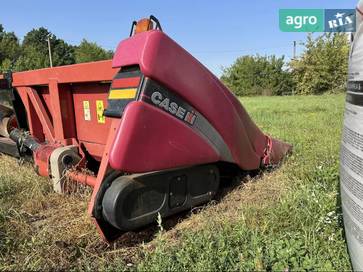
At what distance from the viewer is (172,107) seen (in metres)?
2.68

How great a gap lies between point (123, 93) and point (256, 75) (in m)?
49.6

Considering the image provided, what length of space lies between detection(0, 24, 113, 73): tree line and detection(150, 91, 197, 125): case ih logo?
37451 mm

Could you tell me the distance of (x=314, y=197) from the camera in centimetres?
283

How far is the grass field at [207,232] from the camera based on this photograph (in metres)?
2.20

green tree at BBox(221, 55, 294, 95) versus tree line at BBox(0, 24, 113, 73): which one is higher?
tree line at BBox(0, 24, 113, 73)

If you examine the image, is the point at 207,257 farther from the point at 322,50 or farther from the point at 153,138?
the point at 322,50

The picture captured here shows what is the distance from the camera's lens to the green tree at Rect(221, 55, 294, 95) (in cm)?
4740

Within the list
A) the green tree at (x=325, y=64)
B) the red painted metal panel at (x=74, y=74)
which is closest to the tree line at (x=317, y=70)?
the green tree at (x=325, y=64)

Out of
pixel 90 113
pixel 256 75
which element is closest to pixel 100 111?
pixel 90 113

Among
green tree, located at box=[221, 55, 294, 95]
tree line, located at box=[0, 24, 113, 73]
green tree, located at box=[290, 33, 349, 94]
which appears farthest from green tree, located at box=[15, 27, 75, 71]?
green tree, located at box=[290, 33, 349, 94]

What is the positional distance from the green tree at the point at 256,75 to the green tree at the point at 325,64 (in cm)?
829

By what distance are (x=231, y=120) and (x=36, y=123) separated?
2.15 metres

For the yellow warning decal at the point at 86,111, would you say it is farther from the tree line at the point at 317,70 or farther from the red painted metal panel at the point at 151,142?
the tree line at the point at 317,70

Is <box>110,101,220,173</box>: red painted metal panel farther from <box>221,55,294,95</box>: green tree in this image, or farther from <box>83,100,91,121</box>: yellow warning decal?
<box>221,55,294,95</box>: green tree
